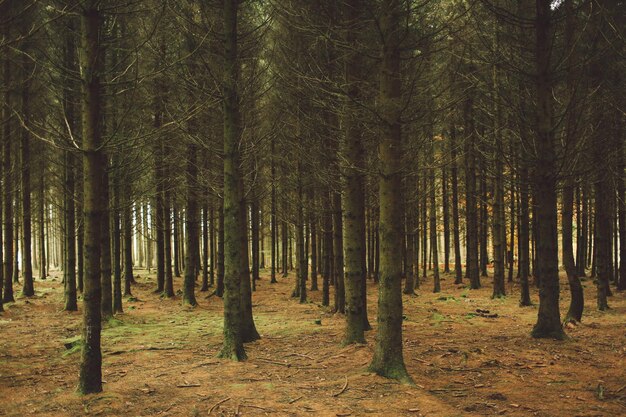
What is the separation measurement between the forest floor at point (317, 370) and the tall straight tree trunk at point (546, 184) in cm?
53

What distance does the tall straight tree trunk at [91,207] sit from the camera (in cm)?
657

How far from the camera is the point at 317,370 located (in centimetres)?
825

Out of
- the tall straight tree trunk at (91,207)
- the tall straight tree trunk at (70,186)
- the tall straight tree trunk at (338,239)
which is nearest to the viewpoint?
the tall straight tree trunk at (91,207)

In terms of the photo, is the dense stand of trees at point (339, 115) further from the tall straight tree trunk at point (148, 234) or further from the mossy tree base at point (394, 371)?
the tall straight tree trunk at point (148, 234)

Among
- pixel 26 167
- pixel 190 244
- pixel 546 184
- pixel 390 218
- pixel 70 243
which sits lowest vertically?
pixel 190 244

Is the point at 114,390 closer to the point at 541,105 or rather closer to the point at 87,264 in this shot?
the point at 87,264

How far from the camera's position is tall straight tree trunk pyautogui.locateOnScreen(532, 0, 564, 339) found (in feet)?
30.8

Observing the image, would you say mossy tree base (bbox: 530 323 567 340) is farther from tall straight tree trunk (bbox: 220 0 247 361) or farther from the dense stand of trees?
tall straight tree trunk (bbox: 220 0 247 361)

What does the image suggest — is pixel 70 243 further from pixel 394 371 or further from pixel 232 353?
pixel 394 371

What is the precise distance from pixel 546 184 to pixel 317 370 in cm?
596

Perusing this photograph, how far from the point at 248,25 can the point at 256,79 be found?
1.83 meters

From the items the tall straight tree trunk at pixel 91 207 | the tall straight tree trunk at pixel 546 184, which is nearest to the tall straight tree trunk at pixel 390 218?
the tall straight tree trunk at pixel 546 184

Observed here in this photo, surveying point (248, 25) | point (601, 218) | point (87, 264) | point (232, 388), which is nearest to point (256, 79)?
point (248, 25)

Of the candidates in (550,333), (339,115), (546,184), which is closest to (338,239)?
(339,115)
